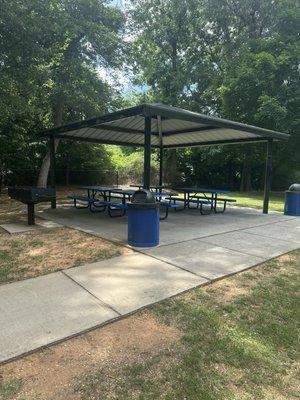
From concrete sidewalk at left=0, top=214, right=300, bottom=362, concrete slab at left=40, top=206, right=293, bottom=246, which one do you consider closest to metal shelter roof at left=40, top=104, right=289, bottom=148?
concrete slab at left=40, top=206, right=293, bottom=246

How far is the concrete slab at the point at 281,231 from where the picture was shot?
6.79m

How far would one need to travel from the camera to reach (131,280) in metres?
4.07

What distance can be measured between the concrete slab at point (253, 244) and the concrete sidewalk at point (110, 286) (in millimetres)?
16

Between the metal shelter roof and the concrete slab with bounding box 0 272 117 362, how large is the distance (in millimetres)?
4208

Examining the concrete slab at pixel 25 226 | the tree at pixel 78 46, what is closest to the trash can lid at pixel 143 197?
the concrete slab at pixel 25 226

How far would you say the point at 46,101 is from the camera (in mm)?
13828

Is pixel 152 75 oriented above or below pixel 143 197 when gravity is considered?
above

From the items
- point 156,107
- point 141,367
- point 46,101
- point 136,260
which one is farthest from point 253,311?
point 46,101

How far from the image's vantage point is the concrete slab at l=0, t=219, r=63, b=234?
687 cm

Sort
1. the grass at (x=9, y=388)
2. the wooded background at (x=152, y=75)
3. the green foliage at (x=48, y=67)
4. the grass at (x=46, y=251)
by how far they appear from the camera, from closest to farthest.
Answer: the grass at (x=9, y=388) < the grass at (x=46, y=251) < the green foliage at (x=48, y=67) < the wooded background at (x=152, y=75)

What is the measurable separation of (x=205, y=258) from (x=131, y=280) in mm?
1486

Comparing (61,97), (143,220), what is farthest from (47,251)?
(61,97)

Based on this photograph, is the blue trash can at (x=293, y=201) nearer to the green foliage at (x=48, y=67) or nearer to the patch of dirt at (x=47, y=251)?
the patch of dirt at (x=47, y=251)

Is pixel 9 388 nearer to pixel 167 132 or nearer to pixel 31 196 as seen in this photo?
pixel 31 196
